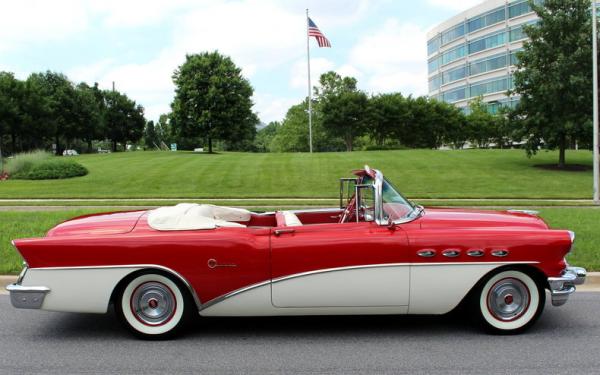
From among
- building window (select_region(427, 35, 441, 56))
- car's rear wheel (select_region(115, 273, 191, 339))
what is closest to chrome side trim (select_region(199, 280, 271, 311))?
car's rear wheel (select_region(115, 273, 191, 339))

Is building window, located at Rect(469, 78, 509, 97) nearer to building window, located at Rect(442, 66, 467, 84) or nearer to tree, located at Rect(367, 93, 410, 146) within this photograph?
building window, located at Rect(442, 66, 467, 84)

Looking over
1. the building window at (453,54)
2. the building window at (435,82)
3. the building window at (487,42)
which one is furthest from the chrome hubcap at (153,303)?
the building window at (435,82)

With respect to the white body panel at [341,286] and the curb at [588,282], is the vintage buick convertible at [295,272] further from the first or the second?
the curb at [588,282]

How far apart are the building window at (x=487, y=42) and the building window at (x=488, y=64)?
1.59 metres

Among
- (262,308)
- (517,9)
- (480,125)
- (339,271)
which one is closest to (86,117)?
(480,125)

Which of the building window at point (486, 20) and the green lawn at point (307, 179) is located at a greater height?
the building window at point (486, 20)

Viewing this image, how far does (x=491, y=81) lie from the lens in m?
71.4

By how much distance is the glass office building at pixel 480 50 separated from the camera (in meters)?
66.8

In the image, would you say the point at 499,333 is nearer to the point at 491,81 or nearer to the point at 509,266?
the point at 509,266

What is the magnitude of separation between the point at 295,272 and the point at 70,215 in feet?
27.1

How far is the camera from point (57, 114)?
173 feet

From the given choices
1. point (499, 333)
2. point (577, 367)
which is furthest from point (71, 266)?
point (577, 367)

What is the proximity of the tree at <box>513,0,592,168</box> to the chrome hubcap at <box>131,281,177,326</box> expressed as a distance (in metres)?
22.5

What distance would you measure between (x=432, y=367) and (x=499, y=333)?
97 centimetres
